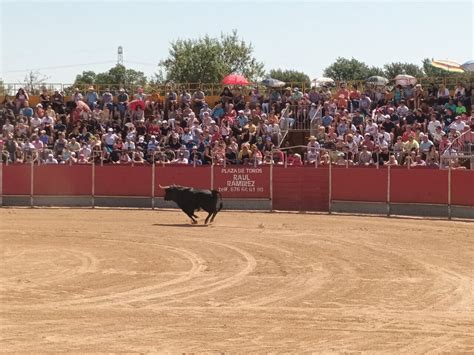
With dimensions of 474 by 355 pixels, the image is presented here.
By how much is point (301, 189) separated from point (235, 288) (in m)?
16.4

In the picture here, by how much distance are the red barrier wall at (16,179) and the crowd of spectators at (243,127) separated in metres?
0.52

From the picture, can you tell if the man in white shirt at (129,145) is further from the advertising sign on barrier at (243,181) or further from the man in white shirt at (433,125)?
the man in white shirt at (433,125)

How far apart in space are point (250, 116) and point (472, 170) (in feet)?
32.4

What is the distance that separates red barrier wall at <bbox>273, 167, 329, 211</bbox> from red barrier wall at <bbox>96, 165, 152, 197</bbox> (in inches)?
166

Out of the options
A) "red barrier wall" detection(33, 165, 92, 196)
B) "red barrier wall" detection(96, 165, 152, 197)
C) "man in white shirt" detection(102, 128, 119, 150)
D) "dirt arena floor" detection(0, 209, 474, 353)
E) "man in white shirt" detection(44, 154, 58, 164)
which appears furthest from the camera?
"man in white shirt" detection(102, 128, 119, 150)

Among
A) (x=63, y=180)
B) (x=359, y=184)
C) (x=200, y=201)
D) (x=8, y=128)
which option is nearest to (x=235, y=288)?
(x=200, y=201)

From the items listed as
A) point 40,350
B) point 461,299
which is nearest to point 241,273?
point 461,299

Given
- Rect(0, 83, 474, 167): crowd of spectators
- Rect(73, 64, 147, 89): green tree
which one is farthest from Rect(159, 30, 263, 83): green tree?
Rect(0, 83, 474, 167): crowd of spectators

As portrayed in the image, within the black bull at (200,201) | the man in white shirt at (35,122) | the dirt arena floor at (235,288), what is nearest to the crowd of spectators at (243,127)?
the man in white shirt at (35,122)

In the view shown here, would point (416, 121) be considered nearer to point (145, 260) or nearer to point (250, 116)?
point (250, 116)

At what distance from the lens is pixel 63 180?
32125 mm

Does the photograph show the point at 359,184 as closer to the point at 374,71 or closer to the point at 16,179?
the point at 16,179

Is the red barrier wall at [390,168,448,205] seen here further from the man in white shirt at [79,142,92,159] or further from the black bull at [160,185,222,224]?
the man in white shirt at [79,142,92,159]

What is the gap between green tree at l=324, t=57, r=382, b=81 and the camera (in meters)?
114
